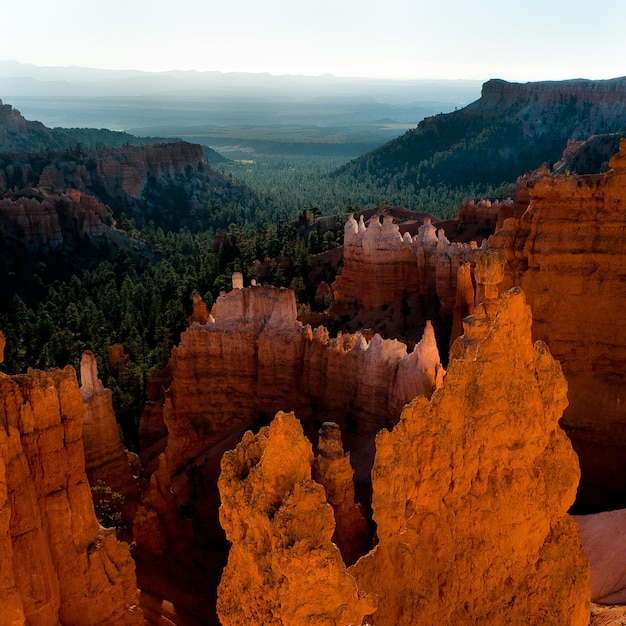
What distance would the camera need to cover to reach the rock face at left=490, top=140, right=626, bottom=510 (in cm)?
1512

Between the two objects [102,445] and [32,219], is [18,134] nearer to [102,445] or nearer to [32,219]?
[32,219]

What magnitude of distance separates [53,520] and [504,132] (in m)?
107

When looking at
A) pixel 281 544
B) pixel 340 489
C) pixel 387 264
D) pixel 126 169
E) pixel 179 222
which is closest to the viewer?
pixel 281 544

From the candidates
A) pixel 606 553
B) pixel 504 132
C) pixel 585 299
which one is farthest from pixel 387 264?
pixel 504 132

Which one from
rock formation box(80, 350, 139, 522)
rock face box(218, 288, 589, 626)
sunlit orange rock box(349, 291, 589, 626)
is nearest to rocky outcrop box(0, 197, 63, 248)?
rock formation box(80, 350, 139, 522)

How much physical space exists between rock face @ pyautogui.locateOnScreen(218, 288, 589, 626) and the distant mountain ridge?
91531 mm

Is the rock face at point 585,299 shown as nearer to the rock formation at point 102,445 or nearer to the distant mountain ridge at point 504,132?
the rock formation at point 102,445

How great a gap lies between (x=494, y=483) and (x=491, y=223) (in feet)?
99.2

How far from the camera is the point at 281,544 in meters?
6.83

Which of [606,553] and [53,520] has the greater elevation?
[53,520]

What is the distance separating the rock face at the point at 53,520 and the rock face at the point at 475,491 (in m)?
2.27

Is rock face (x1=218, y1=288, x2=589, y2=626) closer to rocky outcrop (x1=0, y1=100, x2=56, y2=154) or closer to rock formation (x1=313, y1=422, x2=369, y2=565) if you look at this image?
rock formation (x1=313, y1=422, x2=369, y2=565)

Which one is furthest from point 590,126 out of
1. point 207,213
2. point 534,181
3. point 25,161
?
point 534,181

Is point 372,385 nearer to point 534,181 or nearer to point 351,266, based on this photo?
point 534,181
